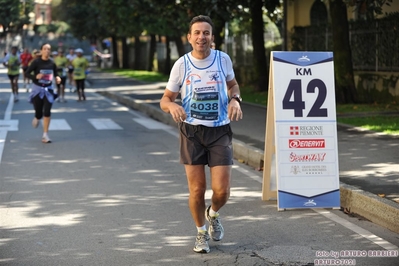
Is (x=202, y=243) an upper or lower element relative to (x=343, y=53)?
lower

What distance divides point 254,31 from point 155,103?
5972 mm

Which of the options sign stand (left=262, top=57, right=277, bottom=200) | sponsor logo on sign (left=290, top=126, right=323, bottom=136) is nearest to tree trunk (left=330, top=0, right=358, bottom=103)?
sign stand (left=262, top=57, right=277, bottom=200)

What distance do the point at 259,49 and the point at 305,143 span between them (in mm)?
20770

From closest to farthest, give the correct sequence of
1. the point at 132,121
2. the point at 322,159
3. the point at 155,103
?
the point at 322,159 < the point at 132,121 < the point at 155,103

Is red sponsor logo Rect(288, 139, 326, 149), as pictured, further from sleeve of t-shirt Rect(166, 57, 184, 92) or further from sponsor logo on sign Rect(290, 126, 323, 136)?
sleeve of t-shirt Rect(166, 57, 184, 92)

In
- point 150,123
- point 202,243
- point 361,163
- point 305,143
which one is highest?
point 305,143

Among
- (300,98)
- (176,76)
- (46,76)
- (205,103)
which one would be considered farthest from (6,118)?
(205,103)

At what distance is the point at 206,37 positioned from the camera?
6.76 meters

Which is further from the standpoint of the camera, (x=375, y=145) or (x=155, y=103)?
(x=155, y=103)

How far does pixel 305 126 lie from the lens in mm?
8984

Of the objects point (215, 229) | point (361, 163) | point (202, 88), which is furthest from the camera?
point (361, 163)

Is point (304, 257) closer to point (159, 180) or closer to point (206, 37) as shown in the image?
point (206, 37)

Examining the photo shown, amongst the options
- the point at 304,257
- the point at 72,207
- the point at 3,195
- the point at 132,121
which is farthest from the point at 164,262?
the point at 132,121

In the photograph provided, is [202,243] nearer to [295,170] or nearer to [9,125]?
[295,170]
